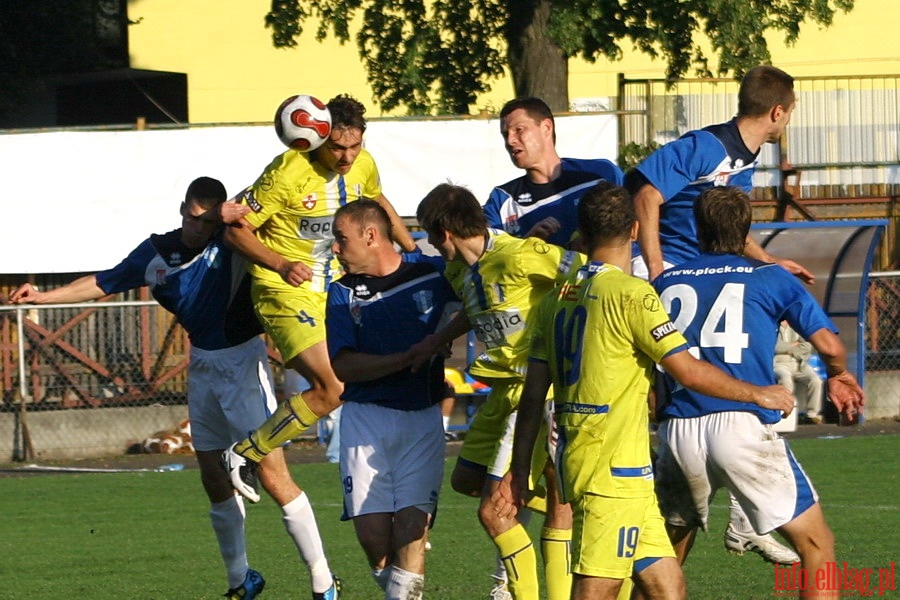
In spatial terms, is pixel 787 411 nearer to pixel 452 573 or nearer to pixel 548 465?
pixel 548 465

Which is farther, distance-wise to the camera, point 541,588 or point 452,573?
point 452,573

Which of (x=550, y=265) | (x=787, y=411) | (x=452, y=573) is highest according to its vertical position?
(x=550, y=265)

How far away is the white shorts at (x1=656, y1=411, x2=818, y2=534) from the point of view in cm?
625

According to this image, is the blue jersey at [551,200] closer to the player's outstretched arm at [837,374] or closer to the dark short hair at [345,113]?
the dark short hair at [345,113]

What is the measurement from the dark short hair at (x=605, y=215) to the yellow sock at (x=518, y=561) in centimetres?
162

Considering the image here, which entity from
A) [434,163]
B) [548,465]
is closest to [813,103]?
[434,163]

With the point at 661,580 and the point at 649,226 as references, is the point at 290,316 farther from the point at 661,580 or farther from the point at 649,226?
the point at 661,580

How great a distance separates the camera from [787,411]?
19.6 feet

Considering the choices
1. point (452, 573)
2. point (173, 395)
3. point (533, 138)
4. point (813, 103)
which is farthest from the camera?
point (813, 103)

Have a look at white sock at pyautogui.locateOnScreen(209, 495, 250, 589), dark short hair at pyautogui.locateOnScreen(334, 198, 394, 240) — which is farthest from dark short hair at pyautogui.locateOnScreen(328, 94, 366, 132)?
white sock at pyautogui.locateOnScreen(209, 495, 250, 589)

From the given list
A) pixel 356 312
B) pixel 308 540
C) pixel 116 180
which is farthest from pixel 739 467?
pixel 116 180

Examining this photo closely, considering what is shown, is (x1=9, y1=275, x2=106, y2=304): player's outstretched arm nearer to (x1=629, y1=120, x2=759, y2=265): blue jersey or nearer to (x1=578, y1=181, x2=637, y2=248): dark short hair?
(x1=629, y1=120, x2=759, y2=265): blue jersey

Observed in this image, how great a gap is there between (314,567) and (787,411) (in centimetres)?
309

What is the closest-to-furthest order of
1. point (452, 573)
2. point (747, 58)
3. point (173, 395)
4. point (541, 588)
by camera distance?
point (541, 588) → point (452, 573) → point (173, 395) → point (747, 58)
